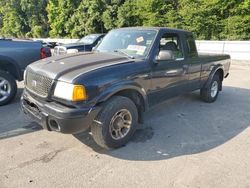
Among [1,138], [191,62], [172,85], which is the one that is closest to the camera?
[1,138]

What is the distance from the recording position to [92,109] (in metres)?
3.25

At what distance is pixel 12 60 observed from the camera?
18.2 ft

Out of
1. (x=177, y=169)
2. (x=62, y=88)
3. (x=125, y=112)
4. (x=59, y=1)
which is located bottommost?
(x=177, y=169)

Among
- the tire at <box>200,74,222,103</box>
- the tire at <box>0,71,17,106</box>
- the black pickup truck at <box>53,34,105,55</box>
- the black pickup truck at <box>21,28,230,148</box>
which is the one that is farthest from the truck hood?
the black pickup truck at <box>53,34,105,55</box>

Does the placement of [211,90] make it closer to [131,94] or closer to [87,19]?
[131,94]

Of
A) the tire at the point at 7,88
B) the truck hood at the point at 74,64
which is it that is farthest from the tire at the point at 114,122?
the tire at the point at 7,88

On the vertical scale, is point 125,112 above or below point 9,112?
above

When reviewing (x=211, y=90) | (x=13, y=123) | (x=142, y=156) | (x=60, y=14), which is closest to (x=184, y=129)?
(x=142, y=156)

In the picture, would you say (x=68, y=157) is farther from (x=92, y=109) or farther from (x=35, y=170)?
(x=92, y=109)

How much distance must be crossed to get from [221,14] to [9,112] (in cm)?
1631

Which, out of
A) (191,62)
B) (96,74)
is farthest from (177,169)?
(191,62)

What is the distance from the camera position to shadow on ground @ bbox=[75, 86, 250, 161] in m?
3.73

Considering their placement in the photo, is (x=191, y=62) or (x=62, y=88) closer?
(x=62, y=88)

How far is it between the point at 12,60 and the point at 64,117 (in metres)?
3.21
